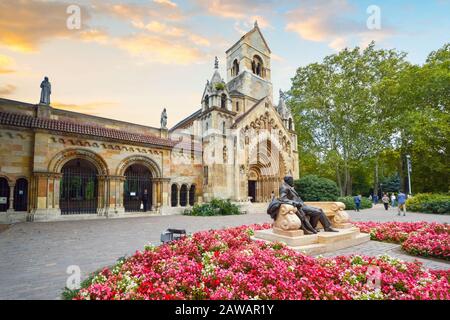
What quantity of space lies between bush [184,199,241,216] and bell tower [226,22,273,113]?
12251 mm

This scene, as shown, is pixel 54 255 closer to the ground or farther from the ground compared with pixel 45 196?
closer to the ground

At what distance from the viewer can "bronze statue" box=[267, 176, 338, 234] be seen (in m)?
7.11

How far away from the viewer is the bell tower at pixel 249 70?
28.6 meters

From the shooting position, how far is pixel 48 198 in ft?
46.9

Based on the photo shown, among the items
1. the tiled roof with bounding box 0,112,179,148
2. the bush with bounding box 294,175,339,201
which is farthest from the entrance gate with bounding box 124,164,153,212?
the bush with bounding box 294,175,339,201

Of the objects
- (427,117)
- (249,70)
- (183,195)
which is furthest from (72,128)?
(427,117)

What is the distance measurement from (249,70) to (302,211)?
26177mm

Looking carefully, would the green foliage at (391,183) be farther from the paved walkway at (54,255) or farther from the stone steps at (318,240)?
the stone steps at (318,240)

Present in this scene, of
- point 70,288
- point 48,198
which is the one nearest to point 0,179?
point 48,198

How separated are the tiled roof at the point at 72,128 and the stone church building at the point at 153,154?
0.05 metres

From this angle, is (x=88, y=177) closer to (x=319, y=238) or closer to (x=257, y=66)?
(x=319, y=238)

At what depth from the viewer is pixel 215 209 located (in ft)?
64.9

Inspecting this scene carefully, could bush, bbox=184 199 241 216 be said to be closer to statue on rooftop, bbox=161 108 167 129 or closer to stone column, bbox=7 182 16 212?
A: statue on rooftop, bbox=161 108 167 129
